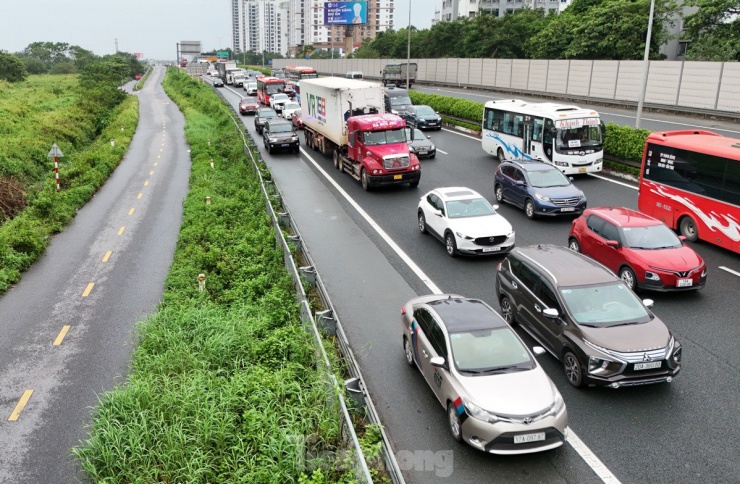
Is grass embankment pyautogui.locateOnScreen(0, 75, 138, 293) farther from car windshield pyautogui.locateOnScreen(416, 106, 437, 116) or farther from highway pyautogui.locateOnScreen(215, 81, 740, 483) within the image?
car windshield pyautogui.locateOnScreen(416, 106, 437, 116)

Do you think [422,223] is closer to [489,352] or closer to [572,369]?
[572,369]

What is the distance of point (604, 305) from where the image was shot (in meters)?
10.8

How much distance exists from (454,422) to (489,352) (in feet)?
4.07

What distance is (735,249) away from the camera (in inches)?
625

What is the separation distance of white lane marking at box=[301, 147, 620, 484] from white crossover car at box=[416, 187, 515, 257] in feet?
4.10

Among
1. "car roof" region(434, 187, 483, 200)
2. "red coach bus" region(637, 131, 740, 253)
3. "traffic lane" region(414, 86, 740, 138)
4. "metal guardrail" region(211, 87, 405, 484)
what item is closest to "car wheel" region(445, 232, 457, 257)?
"car roof" region(434, 187, 483, 200)

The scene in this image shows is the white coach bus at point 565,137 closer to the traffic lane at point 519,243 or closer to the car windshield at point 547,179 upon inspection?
Result: the traffic lane at point 519,243

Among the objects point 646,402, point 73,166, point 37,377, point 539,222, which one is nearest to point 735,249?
point 539,222

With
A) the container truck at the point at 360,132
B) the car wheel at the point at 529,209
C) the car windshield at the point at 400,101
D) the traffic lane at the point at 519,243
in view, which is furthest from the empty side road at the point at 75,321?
the car windshield at the point at 400,101

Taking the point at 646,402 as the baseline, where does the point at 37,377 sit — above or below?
below

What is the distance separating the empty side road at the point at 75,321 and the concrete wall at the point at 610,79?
31.1 m

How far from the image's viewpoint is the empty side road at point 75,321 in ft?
32.0

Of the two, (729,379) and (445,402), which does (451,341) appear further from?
(729,379)

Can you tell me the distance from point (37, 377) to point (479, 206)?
1170 cm
